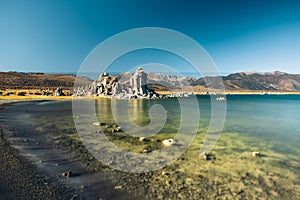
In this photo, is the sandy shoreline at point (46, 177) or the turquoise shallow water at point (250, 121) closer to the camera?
the sandy shoreline at point (46, 177)

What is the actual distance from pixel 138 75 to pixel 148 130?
95009mm

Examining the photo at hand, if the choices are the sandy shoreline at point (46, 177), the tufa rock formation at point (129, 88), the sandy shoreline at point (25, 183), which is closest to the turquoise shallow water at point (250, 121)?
the sandy shoreline at point (46, 177)

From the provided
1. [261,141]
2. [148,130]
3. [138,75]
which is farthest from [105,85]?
[261,141]

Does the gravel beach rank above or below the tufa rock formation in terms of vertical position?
below

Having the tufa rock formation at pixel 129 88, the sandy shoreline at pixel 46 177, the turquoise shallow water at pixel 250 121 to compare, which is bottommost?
the turquoise shallow water at pixel 250 121

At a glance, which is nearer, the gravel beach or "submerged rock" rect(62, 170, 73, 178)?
the gravel beach

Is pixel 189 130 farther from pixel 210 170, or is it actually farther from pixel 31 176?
pixel 31 176

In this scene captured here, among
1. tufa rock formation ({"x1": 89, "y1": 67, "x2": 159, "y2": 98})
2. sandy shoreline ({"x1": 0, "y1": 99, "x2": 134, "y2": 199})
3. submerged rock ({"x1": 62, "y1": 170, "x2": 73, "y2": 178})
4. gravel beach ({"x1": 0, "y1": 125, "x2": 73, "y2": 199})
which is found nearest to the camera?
gravel beach ({"x1": 0, "y1": 125, "x2": 73, "y2": 199})

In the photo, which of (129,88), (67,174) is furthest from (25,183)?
(129,88)

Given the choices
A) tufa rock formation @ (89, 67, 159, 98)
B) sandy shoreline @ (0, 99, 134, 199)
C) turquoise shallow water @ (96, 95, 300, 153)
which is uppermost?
tufa rock formation @ (89, 67, 159, 98)

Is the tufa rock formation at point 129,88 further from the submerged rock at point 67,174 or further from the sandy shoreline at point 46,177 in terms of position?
the submerged rock at point 67,174

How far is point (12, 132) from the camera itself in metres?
25.3

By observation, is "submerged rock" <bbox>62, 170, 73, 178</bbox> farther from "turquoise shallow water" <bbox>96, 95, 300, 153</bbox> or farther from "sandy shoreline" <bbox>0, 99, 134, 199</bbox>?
"turquoise shallow water" <bbox>96, 95, 300, 153</bbox>

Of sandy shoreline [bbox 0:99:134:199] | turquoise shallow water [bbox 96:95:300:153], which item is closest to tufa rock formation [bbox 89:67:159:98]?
turquoise shallow water [bbox 96:95:300:153]
